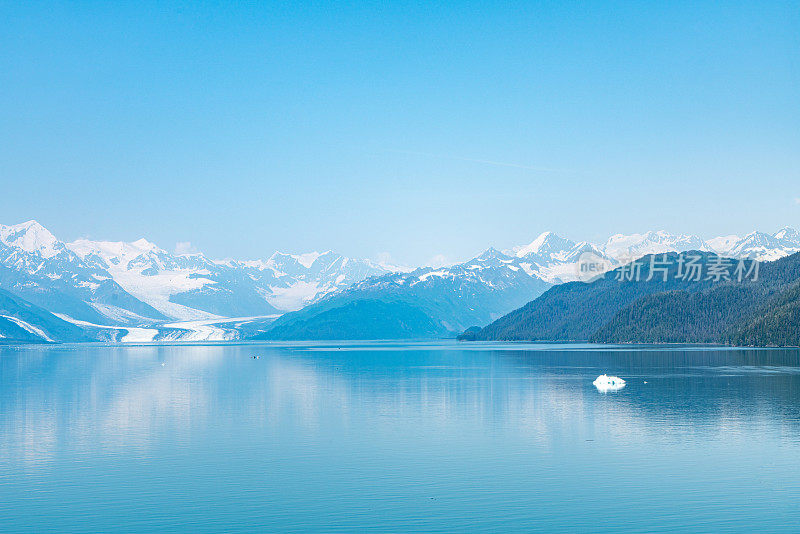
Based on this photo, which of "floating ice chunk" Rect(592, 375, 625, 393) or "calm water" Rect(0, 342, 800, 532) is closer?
"calm water" Rect(0, 342, 800, 532)

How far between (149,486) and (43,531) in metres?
11.6

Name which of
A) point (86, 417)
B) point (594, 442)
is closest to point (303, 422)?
point (86, 417)

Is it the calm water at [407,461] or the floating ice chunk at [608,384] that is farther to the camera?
the floating ice chunk at [608,384]

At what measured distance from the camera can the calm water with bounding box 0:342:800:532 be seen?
48094 millimetres

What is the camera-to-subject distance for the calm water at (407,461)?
48.1 metres

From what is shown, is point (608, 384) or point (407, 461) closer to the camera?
point (407, 461)

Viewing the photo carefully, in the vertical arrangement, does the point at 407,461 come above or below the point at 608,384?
below

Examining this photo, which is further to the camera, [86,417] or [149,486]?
[86,417]

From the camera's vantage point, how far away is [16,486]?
2231 inches

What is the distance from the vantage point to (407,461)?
214 feet

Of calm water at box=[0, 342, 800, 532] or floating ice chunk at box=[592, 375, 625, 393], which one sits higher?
floating ice chunk at box=[592, 375, 625, 393]

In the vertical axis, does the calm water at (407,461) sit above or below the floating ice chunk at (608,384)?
below

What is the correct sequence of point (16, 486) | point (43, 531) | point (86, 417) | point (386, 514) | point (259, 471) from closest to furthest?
point (43, 531) → point (386, 514) → point (16, 486) → point (259, 471) → point (86, 417)

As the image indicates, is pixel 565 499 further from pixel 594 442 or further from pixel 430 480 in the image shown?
pixel 594 442
